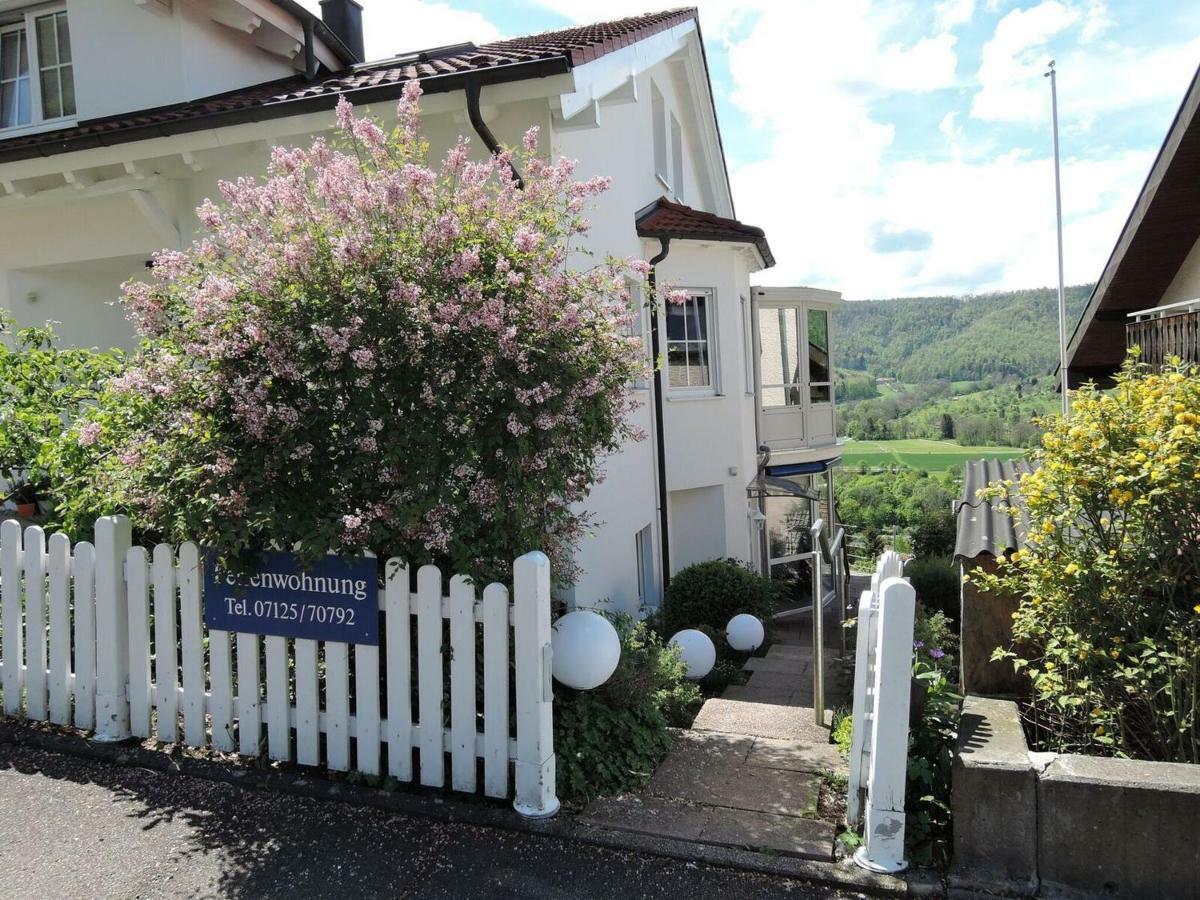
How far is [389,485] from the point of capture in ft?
14.0

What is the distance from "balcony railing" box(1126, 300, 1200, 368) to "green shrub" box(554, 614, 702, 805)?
17.8 feet

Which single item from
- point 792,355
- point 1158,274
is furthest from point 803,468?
point 1158,274

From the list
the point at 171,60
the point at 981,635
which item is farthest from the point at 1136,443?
the point at 171,60

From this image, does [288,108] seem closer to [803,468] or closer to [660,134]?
[660,134]

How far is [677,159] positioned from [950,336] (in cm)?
4930

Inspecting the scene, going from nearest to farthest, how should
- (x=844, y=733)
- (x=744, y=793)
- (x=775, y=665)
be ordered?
(x=744, y=793)
(x=844, y=733)
(x=775, y=665)

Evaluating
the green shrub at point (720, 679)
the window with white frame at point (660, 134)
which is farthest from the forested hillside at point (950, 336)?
the green shrub at point (720, 679)

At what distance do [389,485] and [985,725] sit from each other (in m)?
2.99

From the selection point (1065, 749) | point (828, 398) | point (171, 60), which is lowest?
point (1065, 749)

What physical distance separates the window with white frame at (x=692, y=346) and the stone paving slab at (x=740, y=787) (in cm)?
795

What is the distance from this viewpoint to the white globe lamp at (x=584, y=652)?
430 centimetres

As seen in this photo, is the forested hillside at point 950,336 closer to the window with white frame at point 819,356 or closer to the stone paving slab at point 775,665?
the window with white frame at point 819,356

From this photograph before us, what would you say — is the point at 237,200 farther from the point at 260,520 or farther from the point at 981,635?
the point at 981,635

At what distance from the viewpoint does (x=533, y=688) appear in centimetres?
392
